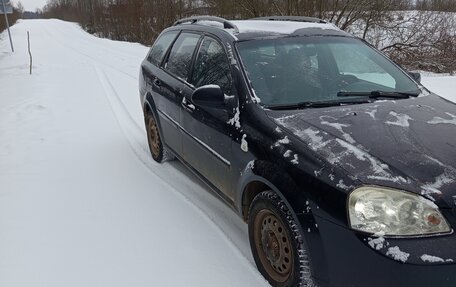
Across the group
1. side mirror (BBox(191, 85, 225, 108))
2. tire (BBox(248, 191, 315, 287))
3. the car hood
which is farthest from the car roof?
tire (BBox(248, 191, 315, 287))

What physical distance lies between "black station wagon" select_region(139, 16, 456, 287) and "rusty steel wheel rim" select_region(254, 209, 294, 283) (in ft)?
0.03

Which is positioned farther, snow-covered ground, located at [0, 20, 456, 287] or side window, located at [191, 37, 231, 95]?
side window, located at [191, 37, 231, 95]

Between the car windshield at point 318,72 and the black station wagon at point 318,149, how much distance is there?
1 centimetres

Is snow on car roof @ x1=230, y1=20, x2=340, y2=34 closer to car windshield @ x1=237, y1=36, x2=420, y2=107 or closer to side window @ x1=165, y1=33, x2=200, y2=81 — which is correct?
car windshield @ x1=237, y1=36, x2=420, y2=107

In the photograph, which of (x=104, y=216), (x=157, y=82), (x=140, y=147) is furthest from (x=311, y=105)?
(x=140, y=147)

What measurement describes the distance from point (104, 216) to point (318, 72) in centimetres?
227

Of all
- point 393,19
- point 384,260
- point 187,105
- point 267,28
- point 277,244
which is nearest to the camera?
point 384,260

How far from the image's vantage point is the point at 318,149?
2352mm

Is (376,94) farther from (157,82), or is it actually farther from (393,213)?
(157,82)

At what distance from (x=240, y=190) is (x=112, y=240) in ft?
3.91

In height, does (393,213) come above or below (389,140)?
below

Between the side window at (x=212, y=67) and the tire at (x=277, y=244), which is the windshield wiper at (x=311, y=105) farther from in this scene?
the tire at (x=277, y=244)

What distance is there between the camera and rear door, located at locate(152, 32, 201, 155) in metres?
4.08

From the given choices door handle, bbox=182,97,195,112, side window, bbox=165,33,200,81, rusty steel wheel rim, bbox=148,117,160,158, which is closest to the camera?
door handle, bbox=182,97,195,112
